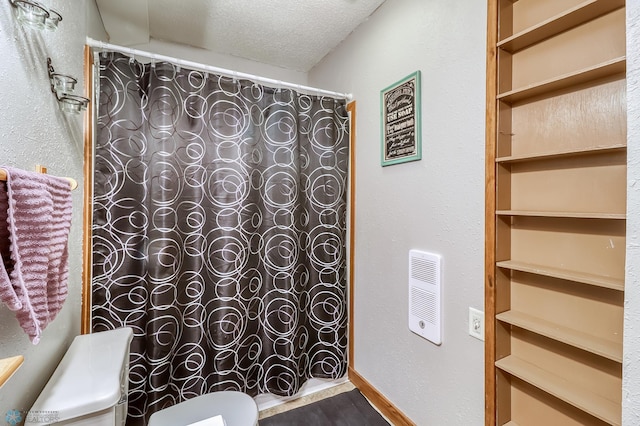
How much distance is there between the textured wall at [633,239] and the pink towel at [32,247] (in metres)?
1.35

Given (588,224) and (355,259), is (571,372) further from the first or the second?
(355,259)

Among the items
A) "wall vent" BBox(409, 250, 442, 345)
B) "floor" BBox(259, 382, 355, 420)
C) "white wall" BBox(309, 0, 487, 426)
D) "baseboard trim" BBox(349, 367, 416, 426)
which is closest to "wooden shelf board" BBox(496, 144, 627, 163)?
"white wall" BBox(309, 0, 487, 426)

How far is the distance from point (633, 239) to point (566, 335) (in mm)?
455

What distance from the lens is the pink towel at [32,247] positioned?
2.05ft

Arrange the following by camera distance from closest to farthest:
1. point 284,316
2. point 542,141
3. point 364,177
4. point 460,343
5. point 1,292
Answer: point 1,292
point 542,141
point 460,343
point 284,316
point 364,177

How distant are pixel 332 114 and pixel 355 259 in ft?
3.46

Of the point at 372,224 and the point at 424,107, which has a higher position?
the point at 424,107

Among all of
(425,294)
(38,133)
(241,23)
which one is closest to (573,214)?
(425,294)

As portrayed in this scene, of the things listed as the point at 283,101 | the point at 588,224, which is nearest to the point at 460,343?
the point at 588,224

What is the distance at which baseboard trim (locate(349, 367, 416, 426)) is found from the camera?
5.05 ft

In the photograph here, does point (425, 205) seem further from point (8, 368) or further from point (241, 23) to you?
point (241, 23)

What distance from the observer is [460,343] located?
123cm

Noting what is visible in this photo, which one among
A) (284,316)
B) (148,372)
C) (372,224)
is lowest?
(148,372)

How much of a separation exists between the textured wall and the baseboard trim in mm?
1158
